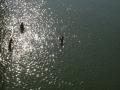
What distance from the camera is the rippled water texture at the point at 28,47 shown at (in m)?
42.0

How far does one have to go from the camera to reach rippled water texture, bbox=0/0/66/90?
138ft

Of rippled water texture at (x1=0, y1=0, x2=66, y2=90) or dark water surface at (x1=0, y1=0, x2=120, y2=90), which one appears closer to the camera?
rippled water texture at (x1=0, y1=0, x2=66, y2=90)

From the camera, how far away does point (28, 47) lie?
49.9m

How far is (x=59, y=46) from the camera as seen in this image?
167 feet

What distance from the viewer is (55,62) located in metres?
46.8

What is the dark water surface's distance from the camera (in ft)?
141

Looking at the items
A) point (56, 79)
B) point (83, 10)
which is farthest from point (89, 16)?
point (56, 79)

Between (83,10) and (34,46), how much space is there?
72.1 feet

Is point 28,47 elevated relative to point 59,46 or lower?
elevated

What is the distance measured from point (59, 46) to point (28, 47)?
580 cm

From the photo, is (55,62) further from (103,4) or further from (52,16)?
(103,4)

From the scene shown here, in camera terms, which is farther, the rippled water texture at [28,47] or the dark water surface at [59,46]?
the dark water surface at [59,46]

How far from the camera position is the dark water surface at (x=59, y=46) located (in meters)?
42.8

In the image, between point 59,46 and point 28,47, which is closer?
point 28,47
